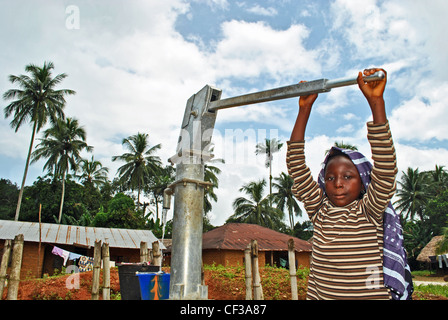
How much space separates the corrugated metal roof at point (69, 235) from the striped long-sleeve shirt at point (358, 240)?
590 inches

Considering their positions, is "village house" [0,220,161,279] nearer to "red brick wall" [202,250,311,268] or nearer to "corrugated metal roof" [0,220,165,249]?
"corrugated metal roof" [0,220,165,249]

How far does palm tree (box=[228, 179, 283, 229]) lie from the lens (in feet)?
93.4

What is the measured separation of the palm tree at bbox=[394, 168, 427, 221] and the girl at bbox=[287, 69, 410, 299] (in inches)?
1447

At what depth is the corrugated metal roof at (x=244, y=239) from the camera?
17.1 metres

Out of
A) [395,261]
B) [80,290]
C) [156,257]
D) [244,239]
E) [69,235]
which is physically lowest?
[80,290]

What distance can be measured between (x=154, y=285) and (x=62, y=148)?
86.2 feet

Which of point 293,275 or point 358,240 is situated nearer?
point 358,240

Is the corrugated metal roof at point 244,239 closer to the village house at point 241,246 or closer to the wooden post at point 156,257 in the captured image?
the village house at point 241,246

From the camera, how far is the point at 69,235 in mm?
16812

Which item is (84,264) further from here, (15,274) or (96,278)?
(15,274)

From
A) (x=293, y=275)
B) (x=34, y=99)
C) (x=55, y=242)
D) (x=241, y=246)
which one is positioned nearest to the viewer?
(x=293, y=275)

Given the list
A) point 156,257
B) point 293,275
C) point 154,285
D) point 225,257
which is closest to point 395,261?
point 154,285

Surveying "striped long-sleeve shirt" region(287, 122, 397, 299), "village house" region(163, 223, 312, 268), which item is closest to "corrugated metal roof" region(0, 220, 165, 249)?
"village house" region(163, 223, 312, 268)

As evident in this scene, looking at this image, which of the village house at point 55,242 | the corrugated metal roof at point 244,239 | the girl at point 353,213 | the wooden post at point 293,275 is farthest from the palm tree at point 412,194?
the girl at point 353,213
